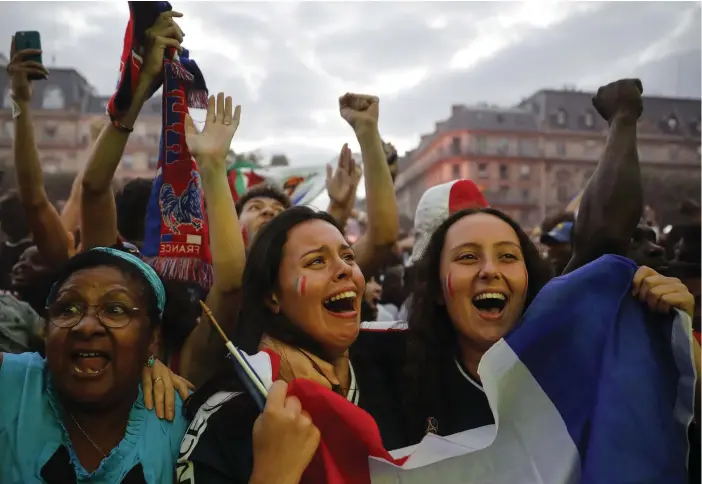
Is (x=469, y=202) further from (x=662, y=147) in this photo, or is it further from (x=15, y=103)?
(x=662, y=147)

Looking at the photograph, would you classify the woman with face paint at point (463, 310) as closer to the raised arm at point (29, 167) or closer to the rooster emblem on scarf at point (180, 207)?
the rooster emblem on scarf at point (180, 207)

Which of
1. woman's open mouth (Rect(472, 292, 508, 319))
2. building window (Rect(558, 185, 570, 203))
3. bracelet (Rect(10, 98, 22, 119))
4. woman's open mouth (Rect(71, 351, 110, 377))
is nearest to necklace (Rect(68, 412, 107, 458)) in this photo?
woman's open mouth (Rect(71, 351, 110, 377))

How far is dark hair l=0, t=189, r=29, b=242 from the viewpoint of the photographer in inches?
154

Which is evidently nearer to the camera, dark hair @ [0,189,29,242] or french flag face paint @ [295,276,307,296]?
french flag face paint @ [295,276,307,296]

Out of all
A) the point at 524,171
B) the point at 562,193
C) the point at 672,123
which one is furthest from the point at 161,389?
the point at 562,193

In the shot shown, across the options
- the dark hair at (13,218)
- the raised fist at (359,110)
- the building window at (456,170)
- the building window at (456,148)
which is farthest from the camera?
the building window at (456,148)

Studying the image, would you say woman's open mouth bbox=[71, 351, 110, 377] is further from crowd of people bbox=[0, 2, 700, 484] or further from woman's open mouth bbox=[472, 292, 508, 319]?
woman's open mouth bbox=[472, 292, 508, 319]

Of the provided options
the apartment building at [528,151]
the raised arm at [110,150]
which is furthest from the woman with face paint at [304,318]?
the apartment building at [528,151]

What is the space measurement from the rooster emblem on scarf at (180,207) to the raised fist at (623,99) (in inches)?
66.1

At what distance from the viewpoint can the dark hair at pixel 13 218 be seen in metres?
3.91

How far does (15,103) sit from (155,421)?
172 centimetres

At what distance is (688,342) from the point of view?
6.07 ft

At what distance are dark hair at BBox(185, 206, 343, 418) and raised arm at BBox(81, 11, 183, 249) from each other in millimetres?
737

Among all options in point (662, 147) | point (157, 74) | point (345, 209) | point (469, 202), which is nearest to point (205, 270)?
point (157, 74)
